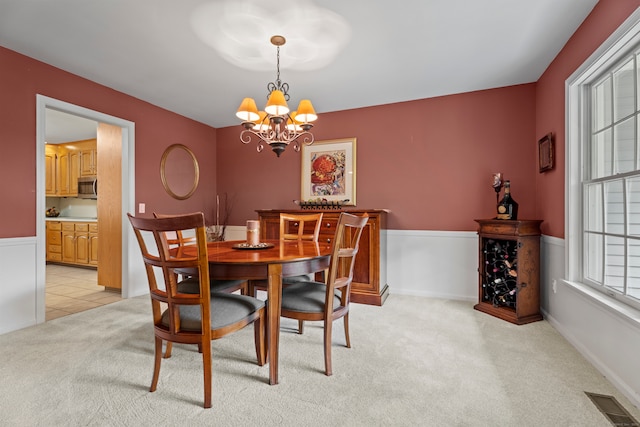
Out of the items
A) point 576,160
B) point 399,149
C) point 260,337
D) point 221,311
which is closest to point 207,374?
point 221,311

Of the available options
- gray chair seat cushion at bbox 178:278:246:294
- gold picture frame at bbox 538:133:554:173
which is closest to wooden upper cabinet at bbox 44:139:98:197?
gray chair seat cushion at bbox 178:278:246:294

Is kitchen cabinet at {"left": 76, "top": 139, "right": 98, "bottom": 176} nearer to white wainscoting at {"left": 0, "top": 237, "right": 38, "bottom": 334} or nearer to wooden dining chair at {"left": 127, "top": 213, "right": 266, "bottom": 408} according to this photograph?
white wainscoting at {"left": 0, "top": 237, "right": 38, "bottom": 334}

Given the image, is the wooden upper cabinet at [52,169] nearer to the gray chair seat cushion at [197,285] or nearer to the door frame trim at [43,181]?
the door frame trim at [43,181]

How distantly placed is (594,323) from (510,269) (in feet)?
3.04

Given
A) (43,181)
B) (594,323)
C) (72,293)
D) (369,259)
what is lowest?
(72,293)

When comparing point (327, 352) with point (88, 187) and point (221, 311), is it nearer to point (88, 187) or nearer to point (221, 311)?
point (221, 311)

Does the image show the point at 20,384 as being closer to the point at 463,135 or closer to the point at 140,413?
the point at 140,413

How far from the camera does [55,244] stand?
225 inches

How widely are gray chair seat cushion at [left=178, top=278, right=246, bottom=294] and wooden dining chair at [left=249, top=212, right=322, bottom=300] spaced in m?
0.17

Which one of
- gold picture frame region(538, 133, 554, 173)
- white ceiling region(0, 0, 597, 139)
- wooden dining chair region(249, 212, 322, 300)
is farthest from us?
gold picture frame region(538, 133, 554, 173)

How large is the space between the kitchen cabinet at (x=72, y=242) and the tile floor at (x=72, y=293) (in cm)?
26

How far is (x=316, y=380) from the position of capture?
188cm

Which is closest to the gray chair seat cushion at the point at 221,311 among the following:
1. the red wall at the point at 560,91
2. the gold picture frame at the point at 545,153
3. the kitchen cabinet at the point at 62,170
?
the red wall at the point at 560,91

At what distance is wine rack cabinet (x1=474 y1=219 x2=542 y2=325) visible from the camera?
287 centimetres
